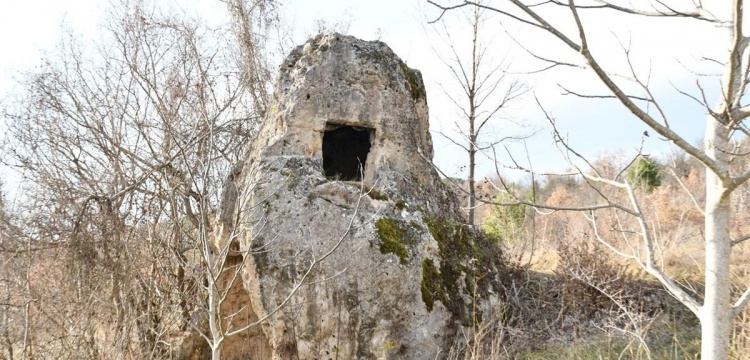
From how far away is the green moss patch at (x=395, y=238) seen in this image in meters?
5.85

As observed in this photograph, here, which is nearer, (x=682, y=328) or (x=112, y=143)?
(x=682, y=328)

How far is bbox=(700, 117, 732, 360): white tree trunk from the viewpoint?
216cm

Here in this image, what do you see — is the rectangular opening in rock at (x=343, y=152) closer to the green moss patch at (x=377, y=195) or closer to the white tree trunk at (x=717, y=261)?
the green moss patch at (x=377, y=195)

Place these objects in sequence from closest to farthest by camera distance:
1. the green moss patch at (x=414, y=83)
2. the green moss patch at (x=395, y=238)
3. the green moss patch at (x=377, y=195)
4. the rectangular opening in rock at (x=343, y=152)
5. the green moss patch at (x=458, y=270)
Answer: the green moss patch at (x=395, y=238) → the green moss patch at (x=458, y=270) → the green moss patch at (x=377, y=195) → the green moss patch at (x=414, y=83) → the rectangular opening in rock at (x=343, y=152)

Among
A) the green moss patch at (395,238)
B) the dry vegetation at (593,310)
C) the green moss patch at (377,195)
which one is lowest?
the dry vegetation at (593,310)

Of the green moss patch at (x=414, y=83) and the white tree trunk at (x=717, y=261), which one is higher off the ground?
the green moss patch at (x=414, y=83)

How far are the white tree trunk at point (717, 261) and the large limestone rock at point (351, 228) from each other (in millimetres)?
3053

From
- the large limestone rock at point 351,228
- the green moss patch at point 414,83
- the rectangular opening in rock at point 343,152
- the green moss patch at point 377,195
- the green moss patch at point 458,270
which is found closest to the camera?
the large limestone rock at point 351,228

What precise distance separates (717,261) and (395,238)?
3983 mm

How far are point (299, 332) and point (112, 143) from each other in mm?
5255

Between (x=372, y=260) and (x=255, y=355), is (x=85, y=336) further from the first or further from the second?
(x=372, y=260)

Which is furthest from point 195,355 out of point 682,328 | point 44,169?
point 682,328

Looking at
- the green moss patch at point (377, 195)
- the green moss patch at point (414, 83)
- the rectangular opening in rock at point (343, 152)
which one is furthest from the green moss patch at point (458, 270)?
the rectangular opening in rock at point (343, 152)

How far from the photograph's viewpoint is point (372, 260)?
575 cm
